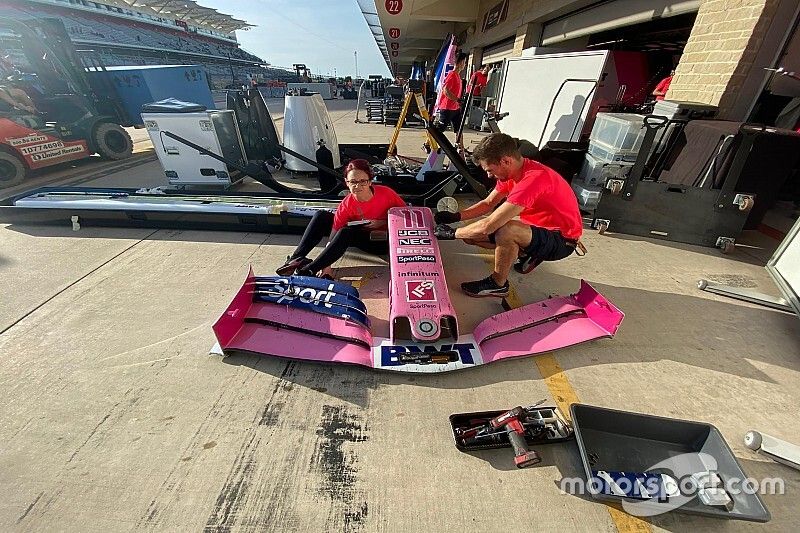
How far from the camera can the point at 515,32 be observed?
1111 centimetres

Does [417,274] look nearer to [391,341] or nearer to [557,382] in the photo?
[391,341]

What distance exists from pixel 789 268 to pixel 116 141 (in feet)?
36.7

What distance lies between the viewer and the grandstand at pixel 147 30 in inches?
1283

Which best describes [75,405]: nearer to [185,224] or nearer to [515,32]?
[185,224]

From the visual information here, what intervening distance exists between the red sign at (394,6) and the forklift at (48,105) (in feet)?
41.2

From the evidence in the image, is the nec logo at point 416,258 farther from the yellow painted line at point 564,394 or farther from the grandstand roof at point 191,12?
the grandstand roof at point 191,12

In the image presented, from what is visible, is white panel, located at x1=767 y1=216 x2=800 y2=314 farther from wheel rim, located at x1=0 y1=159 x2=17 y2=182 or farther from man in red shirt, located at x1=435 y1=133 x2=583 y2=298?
wheel rim, located at x1=0 y1=159 x2=17 y2=182

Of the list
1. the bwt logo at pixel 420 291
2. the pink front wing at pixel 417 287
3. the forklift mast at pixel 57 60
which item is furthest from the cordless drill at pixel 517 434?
the forklift mast at pixel 57 60

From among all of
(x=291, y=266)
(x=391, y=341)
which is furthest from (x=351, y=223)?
(x=391, y=341)

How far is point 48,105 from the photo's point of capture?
6898 mm

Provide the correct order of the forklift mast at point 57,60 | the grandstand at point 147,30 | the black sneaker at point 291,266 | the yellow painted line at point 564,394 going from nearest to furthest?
the yellow painted line at point 564,394, the black sneaker at point 291,266, the forklift mast at point 57,60, the grandstand at point 147,30

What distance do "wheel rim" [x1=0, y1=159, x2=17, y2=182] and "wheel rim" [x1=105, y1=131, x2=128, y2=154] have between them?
6.42ft

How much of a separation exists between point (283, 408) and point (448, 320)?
1.19 metres

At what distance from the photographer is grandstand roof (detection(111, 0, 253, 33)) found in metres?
48.6
